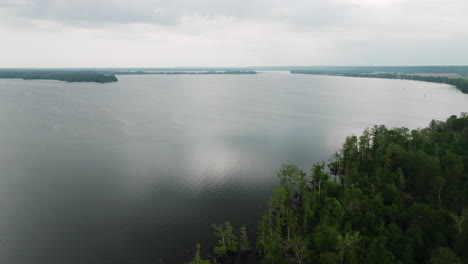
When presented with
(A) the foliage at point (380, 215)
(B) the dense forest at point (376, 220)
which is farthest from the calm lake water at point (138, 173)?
(A) the foliage at point (380, 215)

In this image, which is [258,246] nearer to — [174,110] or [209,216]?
[209,216]

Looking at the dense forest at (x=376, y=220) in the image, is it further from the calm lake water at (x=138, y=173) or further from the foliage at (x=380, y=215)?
the calm lake water at (x=138, y=173)

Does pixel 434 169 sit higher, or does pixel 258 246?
pixel 434 169

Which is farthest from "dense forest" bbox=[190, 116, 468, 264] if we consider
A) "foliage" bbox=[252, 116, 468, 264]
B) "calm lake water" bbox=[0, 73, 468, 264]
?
"calm lake water" bbox=[0, 73, 468, 264]

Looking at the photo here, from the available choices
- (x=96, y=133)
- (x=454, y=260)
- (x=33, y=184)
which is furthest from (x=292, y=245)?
(x=96, y=133)

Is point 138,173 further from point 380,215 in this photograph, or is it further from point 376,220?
point 380,215

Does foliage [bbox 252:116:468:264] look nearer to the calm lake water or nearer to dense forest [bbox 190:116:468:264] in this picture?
dense forest [bbox 190:116:468:264]
